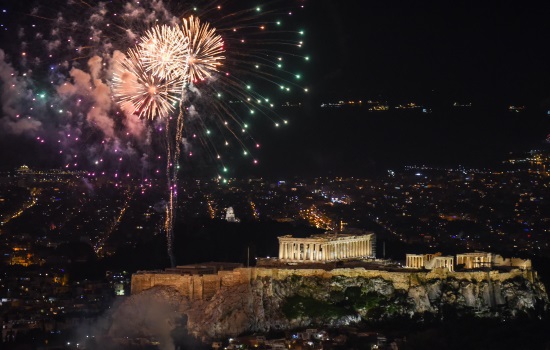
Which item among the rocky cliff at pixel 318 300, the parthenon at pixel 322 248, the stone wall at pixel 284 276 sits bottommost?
the rocky cliff at pixel 318 300

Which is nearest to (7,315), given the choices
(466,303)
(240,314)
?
(240,314)

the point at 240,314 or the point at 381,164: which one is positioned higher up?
the point at 381,164

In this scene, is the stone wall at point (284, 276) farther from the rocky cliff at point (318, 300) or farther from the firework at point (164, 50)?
the firework at point (164, 50)

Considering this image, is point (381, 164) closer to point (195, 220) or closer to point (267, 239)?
point (195, 220)

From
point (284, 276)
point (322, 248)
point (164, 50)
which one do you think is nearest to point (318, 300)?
point (284, 276)

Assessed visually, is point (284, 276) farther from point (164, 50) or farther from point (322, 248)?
point (164, 50)

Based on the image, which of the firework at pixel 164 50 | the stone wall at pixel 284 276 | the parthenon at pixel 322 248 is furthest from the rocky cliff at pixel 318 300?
the firework at pixel 164 50

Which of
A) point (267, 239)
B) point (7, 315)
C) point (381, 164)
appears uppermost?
point (381, 164)
